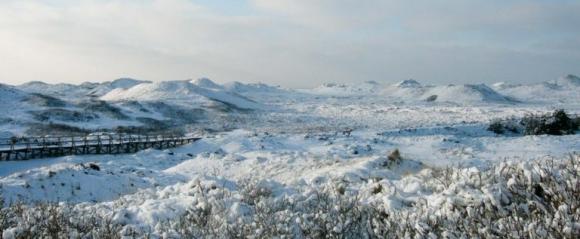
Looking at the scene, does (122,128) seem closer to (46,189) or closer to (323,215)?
(46,189)

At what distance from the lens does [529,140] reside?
32.6m

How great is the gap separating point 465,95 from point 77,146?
116232mm

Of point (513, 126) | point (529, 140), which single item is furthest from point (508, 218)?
point (513, 126)

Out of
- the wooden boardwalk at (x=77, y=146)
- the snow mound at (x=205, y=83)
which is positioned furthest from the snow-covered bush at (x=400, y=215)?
the snow mound at (x=205, y=83)

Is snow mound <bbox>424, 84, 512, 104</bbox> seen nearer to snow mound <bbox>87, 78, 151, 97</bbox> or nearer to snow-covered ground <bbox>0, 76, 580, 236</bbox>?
snow-covered ground <bbox>0, 76, 580, 236</bbox>

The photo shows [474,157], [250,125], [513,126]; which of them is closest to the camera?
[474,157]

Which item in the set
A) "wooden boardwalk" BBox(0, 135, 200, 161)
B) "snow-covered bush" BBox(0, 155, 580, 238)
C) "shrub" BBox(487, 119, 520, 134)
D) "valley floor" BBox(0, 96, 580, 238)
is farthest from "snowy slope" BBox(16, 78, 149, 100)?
"snow-covered bush" BBox(0, 155, 580, 238)

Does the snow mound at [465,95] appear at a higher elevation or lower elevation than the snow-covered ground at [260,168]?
higher

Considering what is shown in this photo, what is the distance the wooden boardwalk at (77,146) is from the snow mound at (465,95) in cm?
9745

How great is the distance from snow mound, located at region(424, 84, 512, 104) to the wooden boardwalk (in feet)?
320

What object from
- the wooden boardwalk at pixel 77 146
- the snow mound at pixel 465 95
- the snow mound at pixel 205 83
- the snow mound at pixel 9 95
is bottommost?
the wooden boardwalk at pixel 77 146

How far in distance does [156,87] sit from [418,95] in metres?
79.6

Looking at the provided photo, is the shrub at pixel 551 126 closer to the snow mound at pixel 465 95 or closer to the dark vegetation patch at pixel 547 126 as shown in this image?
the dark vegetation patch at pixel 547 126

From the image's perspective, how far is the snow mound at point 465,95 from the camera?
126750mm
